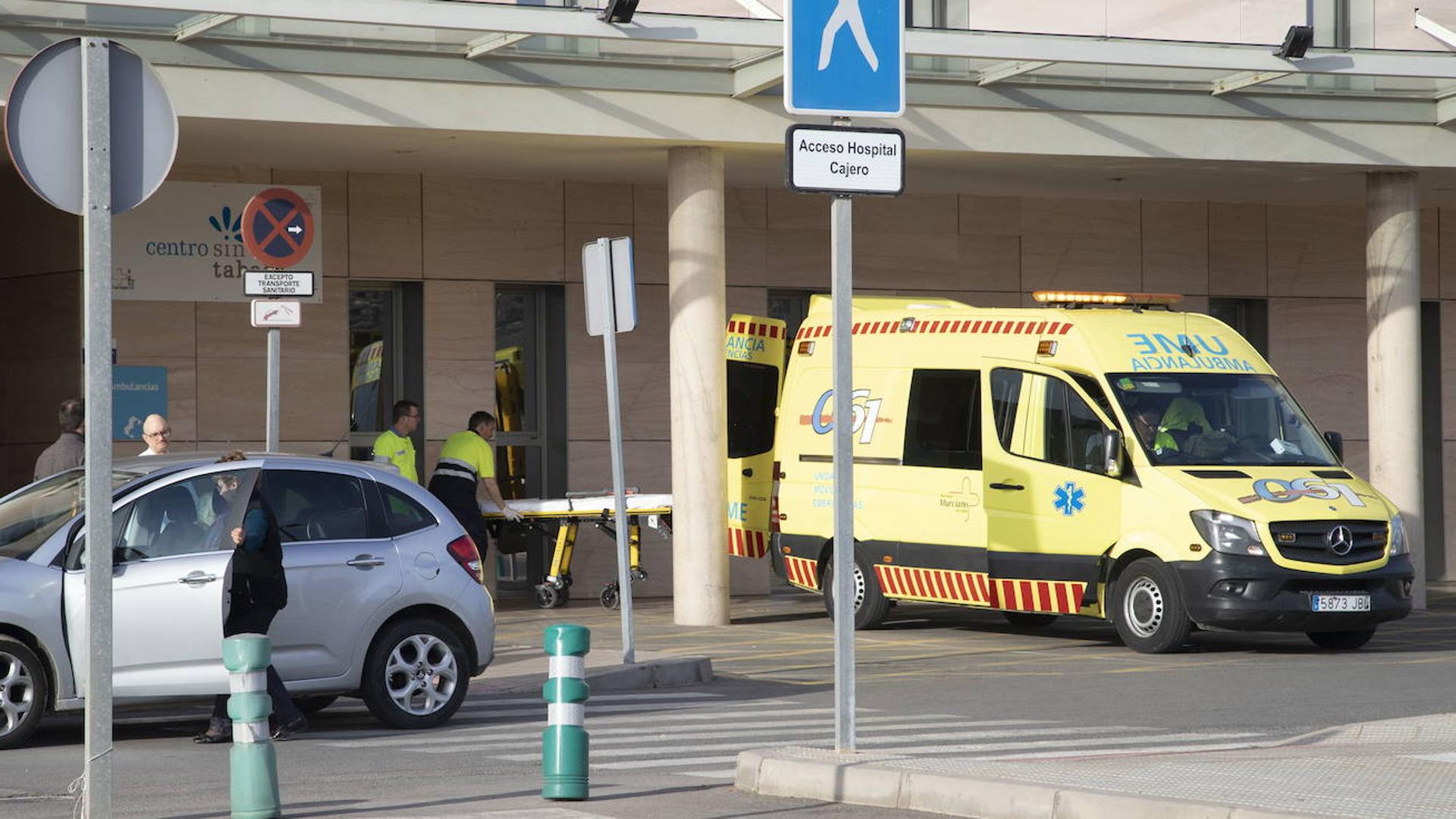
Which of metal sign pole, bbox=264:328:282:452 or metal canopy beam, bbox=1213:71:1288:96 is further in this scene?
metal canopy beam, bbox=1213:71:1288:96

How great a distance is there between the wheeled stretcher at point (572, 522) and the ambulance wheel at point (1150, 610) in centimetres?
509

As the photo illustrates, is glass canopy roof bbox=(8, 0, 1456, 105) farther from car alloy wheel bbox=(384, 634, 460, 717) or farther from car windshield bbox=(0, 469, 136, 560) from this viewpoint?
car alloy wheel bbox=(384, 634, 460, 717)

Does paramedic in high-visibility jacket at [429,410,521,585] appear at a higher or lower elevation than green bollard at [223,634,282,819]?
higher

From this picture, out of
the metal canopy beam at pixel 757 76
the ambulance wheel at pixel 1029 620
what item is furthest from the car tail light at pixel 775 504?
the metal canopy beam at pixel 757 76

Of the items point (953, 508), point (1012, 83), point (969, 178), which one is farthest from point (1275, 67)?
point (953, 508)

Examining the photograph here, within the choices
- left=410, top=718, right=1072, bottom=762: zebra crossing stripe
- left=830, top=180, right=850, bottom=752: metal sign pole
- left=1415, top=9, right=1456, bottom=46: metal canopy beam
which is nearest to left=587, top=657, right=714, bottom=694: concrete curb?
left=410, top=718, right=1072, bottom=762: zebra crossing stripe

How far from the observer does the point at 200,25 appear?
54.3 ft

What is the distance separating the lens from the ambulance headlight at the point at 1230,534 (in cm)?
1571

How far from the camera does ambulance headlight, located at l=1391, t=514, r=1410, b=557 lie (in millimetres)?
16266

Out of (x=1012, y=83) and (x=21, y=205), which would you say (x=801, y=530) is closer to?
(x=1012, y=83)

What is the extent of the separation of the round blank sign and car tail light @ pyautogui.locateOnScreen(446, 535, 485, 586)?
15.7ft

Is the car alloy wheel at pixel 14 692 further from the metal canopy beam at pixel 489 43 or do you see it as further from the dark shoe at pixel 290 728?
the metal canopy beam at pixel 489 43

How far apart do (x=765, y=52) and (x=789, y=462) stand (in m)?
3.79

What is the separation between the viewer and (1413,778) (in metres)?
8.62
